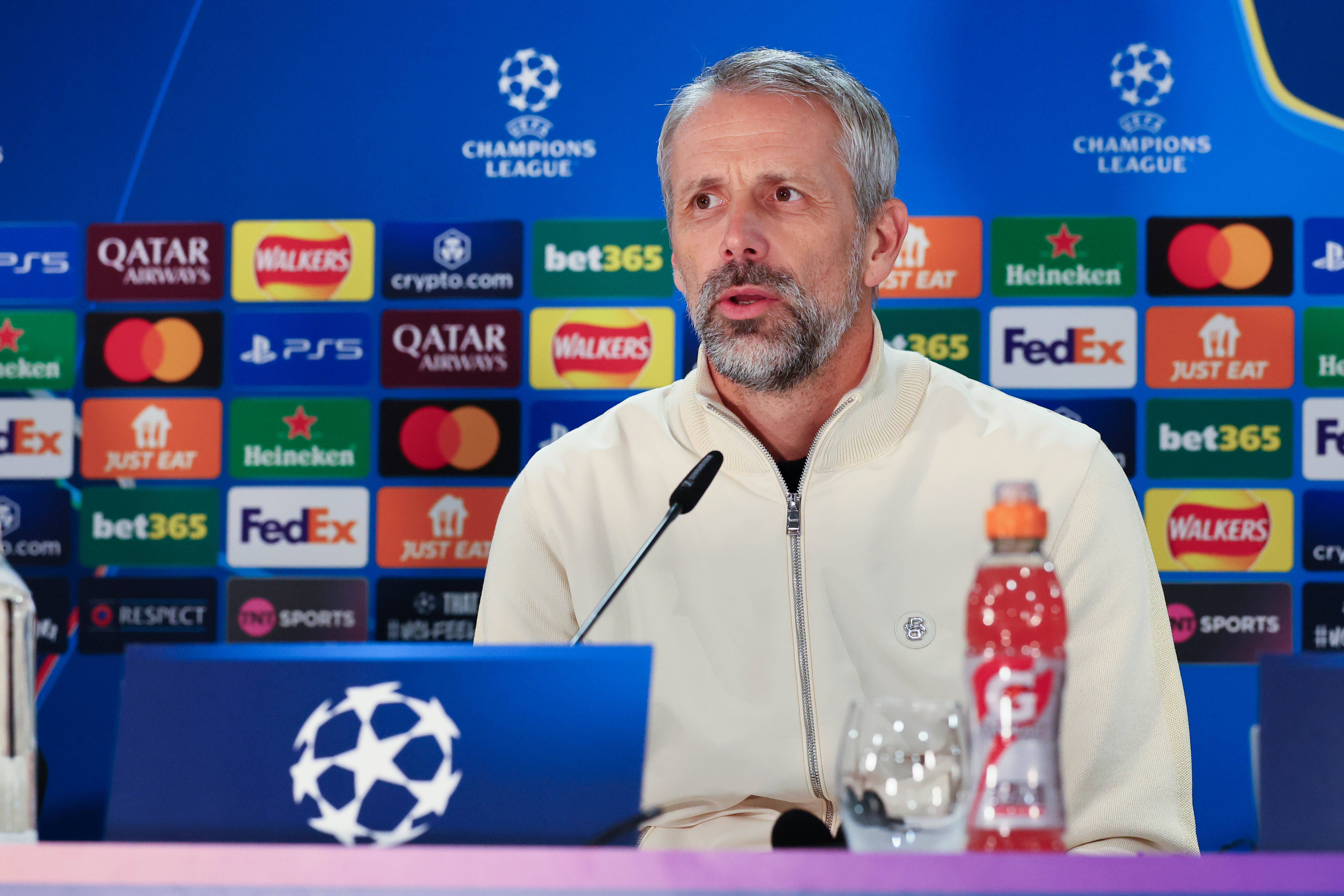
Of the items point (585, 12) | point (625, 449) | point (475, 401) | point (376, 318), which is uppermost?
point (585, 12)

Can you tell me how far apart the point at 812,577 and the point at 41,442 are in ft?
5.61

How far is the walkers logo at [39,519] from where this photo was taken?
93.0 inches

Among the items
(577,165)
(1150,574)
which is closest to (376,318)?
(577,165)

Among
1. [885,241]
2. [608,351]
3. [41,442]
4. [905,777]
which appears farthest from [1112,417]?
[41,442]

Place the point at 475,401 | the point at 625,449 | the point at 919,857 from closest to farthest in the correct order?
the point at 919,857
the point at 625,449
the point at 475,401

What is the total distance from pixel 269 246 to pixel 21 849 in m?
1.98

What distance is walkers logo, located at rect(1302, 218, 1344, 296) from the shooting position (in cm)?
221

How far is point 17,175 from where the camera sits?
95.0 inches

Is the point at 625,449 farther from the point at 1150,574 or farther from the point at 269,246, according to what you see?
the point at 269,246

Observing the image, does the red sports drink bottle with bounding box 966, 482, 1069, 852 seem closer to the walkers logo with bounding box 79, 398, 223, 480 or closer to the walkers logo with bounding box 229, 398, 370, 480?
the walkers logo with bounding box 229, 398, 370, 480

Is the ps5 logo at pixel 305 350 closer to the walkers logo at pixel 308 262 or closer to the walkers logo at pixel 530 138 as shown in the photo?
the walkers logo at pixel 308 262

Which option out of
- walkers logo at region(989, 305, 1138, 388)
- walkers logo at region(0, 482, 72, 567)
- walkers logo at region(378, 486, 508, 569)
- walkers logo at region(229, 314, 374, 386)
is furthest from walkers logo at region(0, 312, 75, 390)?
walkers logo at region(989, 305, 1138, 388)

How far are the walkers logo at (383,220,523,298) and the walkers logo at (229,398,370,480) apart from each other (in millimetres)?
250

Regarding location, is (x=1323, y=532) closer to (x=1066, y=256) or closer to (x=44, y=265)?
(x=1066, y=256)
